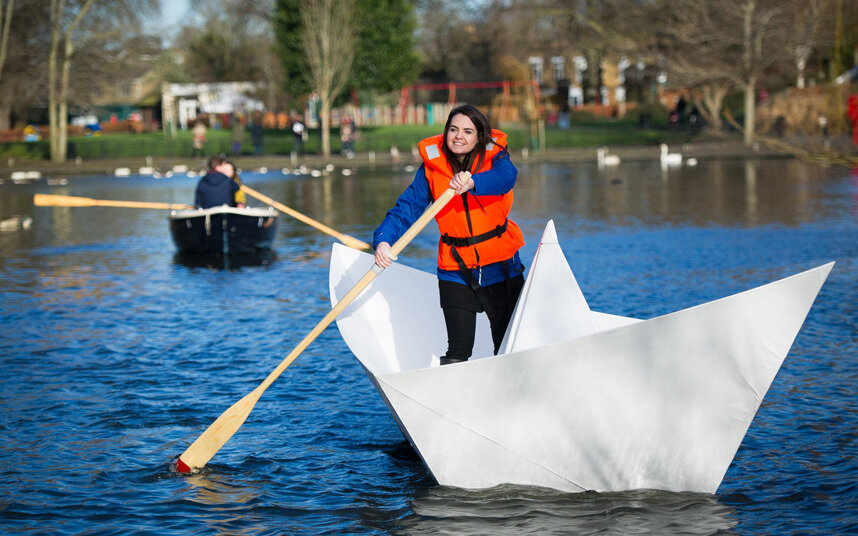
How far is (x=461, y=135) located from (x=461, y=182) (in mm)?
342

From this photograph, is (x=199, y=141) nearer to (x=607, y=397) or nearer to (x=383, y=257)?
(x=383, y=257)

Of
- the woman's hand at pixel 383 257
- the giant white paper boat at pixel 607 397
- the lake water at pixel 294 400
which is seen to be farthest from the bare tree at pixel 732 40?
the giant white paper boat at pixel 607 397

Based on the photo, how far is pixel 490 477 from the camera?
6078 mm

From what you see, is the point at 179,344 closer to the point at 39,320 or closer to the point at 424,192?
the point at 39,320

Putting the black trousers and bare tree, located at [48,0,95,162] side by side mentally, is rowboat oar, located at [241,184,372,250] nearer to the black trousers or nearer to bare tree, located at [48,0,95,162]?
the black trousers

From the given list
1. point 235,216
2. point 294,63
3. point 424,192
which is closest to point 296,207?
point 235,216

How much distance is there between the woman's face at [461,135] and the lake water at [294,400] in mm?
1877

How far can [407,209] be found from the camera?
21.0ft

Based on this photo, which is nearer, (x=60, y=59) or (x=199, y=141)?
(x=60, y=59)

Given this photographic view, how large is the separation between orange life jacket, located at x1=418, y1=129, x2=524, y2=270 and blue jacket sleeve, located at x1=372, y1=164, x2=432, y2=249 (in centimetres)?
12

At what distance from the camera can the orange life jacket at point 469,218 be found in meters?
6.21

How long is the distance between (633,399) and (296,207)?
783 inches

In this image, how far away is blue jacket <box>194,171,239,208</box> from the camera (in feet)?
54.1

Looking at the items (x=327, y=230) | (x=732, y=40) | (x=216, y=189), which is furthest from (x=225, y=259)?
(x=732, y=40)
